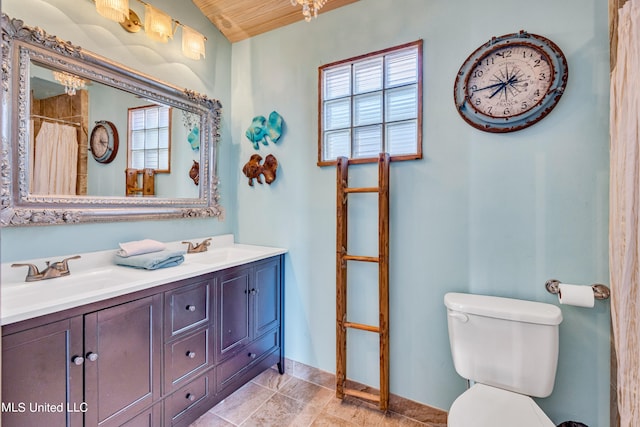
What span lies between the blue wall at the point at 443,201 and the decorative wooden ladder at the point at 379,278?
3.9 inches

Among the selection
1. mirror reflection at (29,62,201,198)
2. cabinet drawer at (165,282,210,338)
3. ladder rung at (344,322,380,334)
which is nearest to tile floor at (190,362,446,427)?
ladder rung at (344,322,380,334)

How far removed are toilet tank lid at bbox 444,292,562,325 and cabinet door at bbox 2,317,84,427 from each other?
1.66 m

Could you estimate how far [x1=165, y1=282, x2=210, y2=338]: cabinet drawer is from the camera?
5.00ft

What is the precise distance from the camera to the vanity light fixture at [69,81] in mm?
1571

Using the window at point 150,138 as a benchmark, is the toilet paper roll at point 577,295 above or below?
below

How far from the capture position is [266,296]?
2131 mm

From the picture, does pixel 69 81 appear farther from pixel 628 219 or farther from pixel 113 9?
pixel 628 219

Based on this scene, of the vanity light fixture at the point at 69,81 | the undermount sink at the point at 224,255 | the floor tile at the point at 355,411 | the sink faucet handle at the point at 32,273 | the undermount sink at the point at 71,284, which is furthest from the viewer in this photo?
the undermount sink at the point at 224,255

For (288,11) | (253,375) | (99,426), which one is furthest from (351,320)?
(288,11)

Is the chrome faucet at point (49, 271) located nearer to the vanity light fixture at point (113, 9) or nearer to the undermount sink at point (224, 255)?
the undermount sink at point (224, 255)

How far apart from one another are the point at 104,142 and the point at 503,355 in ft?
7.73

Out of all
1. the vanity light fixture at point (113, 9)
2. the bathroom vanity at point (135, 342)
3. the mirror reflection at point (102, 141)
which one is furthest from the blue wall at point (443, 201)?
the vanity light fixture at point (113, 9)

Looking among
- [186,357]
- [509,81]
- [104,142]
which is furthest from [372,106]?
[186,357]

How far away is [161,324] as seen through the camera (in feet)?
4.86
